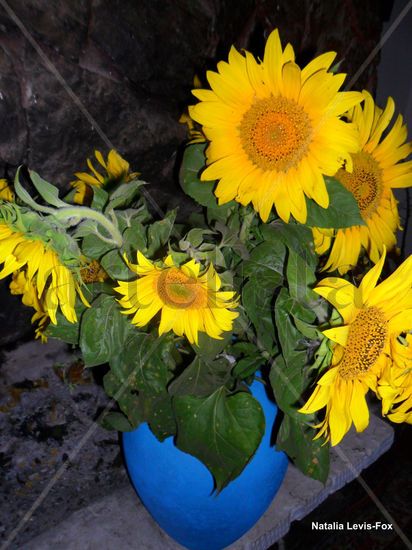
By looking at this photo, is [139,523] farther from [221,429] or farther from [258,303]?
[258,303]

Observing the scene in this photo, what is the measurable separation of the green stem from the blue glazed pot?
27cm

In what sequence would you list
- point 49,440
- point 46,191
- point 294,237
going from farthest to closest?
point 49,440, point 294,237, point 46,191

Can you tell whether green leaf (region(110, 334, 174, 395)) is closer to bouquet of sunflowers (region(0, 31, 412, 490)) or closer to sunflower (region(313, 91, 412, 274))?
bouquet of sunflowers (region(0, 31, 412, 490))

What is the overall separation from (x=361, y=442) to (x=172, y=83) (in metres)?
0.84

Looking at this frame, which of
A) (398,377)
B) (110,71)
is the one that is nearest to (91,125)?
(110,71)

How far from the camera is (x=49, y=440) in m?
1.02

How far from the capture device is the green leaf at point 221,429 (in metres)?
0.57

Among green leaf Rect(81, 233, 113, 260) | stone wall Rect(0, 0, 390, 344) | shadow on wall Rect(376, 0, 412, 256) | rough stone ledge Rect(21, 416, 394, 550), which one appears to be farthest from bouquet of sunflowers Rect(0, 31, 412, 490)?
shadow on wall Rect(376, 0, 412, 256)

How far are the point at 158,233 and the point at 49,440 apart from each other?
27.4 inches

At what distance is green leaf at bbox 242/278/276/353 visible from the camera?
20.1 inches

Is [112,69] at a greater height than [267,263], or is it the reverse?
[267,263]

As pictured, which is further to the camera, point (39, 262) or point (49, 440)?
point (49, 440)

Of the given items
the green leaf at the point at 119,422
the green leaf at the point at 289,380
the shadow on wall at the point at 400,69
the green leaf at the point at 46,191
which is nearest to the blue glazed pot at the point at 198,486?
the green leaf at the point at 119,422

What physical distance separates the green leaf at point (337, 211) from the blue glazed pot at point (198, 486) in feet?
0.79
